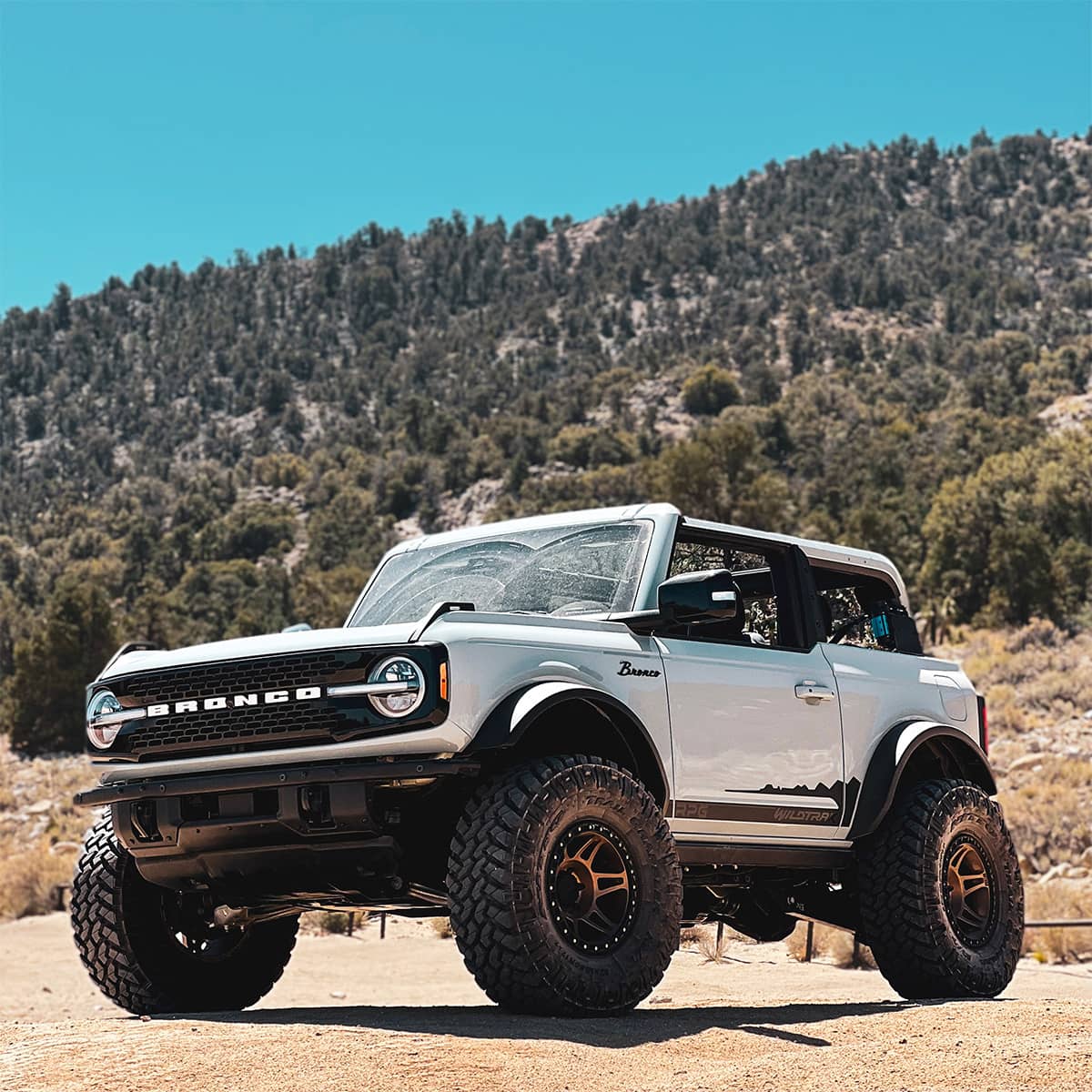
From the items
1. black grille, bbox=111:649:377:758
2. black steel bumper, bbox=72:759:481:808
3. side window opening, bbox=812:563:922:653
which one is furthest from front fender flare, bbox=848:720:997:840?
black grille, bbox=111:649:377:758

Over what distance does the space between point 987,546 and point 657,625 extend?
177 ft

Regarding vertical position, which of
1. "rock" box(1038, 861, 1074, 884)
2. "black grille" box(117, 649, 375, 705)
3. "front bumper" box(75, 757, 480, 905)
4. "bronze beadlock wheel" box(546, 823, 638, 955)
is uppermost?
"black grille" box(117, 649, 375, 705)

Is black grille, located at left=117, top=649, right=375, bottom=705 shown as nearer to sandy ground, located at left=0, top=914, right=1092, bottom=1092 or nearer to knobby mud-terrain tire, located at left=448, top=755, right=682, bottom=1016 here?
knobby mud-terrain tire, located at left=448, top=755, right=682, bottom=1016

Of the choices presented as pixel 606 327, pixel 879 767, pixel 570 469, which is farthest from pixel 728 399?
pixel 879 767

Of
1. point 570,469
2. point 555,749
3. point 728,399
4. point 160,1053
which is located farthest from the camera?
point 728,399

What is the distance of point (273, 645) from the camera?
7031mm

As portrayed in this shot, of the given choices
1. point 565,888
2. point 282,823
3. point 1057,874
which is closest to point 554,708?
point 565,888

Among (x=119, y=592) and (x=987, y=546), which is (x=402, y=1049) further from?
(x=119, y=592)

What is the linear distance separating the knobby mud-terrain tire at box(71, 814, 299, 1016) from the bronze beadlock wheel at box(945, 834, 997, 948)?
3918mm

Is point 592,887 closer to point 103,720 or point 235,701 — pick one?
point 235,701

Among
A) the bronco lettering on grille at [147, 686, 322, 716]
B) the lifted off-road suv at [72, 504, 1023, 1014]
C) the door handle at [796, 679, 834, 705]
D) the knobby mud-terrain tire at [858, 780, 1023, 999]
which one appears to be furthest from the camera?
the knobby mud-terrain tire at [858, 780, 1023, 999]

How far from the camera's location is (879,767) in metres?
8.99

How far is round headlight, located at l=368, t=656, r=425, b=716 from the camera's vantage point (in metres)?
6.68

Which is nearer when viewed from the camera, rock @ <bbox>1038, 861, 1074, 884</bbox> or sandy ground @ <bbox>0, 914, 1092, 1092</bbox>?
sandy ground @ <bbox>0, 914, 1092, 1092</bbox>
